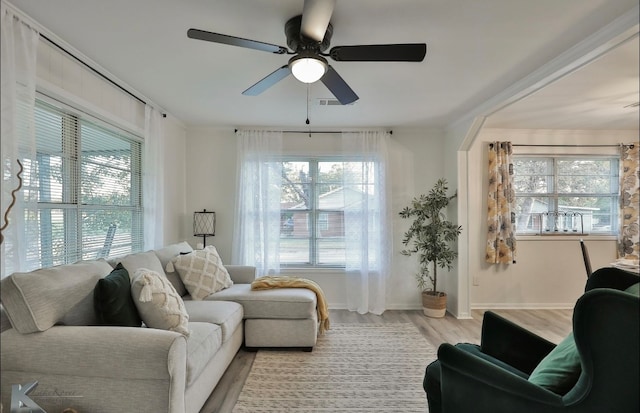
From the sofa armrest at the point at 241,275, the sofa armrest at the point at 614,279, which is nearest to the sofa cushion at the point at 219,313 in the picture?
the sofa armrest at the point at 241,275

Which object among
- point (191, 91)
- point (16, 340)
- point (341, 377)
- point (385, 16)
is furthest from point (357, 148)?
point (16, 340)

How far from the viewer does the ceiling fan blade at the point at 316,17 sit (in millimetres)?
1484

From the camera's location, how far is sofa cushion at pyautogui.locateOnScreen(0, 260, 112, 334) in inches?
58.5

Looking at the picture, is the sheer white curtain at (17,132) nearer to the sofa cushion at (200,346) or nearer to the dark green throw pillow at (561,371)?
the sofa cushion at (200,346)

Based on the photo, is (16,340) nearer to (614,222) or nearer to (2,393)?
(2,393)

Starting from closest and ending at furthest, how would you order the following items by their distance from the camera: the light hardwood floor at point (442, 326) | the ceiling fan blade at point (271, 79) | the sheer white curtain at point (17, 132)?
the sheer white curtain at point (17, 132)
the ceiling fan blade at point (271, 79)
the light hardwood floor at point (442, 326)

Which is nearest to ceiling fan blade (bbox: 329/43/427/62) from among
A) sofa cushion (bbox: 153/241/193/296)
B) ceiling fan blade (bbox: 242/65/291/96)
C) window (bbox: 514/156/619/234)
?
ceiling fan blade (bbox: 242/65/291/96)

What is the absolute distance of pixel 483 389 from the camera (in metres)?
1.35

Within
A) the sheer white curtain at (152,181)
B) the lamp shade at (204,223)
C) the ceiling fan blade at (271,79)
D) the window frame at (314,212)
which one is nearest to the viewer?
the ceiling fan blade at (271,79)

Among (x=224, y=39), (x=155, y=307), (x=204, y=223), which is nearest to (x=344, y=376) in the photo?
(x=155, y=307)

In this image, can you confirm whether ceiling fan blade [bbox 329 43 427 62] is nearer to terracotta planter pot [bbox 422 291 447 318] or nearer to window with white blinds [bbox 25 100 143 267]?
window with white blinds [bbox 25 100 143 267]

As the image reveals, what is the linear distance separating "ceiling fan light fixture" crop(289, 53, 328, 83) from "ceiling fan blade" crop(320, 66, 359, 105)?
115 mm

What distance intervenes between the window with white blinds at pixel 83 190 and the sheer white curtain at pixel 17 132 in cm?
7

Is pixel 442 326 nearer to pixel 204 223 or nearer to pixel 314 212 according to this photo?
pixel 314 212
